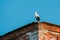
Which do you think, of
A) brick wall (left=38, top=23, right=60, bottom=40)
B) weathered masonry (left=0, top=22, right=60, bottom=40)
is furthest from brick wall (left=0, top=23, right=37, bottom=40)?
brick wall (left=38, top=23, right=60, bottom=40)

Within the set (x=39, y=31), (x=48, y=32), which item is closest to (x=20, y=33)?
(x=39, y=31)

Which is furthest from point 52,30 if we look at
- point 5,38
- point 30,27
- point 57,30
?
point 5,38

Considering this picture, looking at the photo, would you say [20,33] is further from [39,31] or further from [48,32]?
[48,32]

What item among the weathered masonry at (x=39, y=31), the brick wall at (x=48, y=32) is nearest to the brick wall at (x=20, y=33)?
the weathered masonry at (x=39, y=31)

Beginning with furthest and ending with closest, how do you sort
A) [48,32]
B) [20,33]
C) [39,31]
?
[20,33] < [48,32] < [39,31]

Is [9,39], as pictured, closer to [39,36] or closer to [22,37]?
[22,37]

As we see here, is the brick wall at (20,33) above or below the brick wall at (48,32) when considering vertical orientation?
above

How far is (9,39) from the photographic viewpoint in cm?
2325

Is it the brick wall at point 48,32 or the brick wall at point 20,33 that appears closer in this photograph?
the brick wall at point 48,32

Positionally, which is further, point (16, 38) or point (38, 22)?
point (16, 38)

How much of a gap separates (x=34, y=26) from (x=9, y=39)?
11.8 ft

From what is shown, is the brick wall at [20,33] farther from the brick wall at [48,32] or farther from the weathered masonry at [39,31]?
the brick wall at [48,32]

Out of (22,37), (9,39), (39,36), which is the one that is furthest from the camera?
(9,39)

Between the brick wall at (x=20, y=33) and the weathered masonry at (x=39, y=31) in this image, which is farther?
the brick wall at (x=20, y=33)
